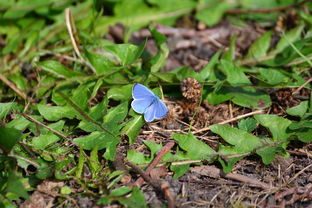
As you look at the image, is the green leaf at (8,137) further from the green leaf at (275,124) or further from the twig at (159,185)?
the green leaf at (275,124)

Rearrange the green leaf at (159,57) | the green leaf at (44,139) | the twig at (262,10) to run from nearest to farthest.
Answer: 1. the green leaf at (44,139)
2. the green leaf at (159,57)
3. the twig at (262,10)

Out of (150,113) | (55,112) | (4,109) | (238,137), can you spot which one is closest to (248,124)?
(238,137)

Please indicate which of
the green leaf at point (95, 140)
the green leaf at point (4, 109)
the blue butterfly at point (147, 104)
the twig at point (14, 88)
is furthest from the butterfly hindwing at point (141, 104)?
the twig at point (14, 88)

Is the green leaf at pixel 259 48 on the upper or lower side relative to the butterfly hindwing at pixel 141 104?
lower

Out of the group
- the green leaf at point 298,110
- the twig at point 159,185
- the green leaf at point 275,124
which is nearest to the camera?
the twig at point 159,185

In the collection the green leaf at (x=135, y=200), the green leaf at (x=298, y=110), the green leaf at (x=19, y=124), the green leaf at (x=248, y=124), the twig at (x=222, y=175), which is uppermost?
the green leaf at (x=19, y=124)

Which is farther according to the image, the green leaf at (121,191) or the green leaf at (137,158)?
the green leaf at (137,158)

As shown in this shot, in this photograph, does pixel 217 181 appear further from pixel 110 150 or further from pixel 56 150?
pixel 56 150

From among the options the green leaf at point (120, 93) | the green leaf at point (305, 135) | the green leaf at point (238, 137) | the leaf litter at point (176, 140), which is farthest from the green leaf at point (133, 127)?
the green leaf at point (305, 135)
